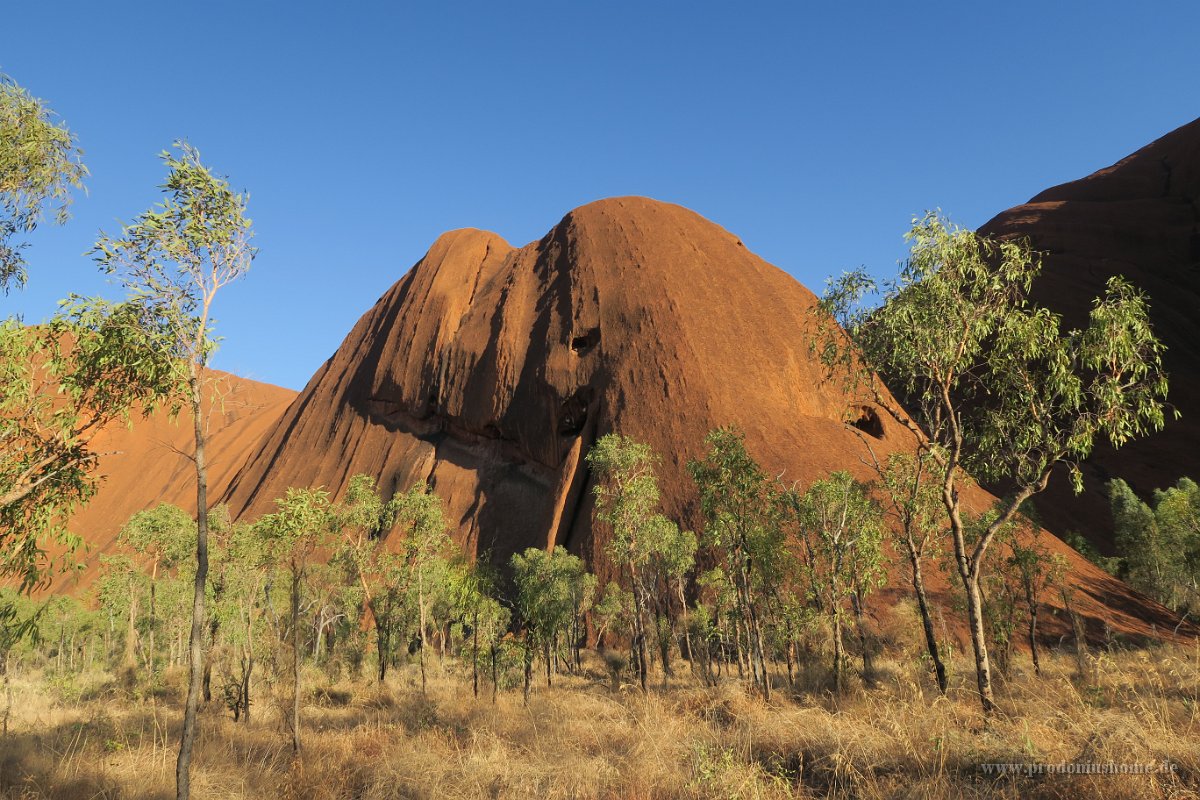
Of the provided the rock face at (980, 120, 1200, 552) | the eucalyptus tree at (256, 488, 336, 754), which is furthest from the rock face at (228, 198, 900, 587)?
the eucalyptus tree at (256, 488, 336, 754)

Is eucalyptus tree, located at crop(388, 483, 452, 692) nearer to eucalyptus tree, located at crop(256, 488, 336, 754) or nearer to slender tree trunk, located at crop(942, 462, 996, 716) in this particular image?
eucalyptus tree, located at crop(256, 488, 336, 754)

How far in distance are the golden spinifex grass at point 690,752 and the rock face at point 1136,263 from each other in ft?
192

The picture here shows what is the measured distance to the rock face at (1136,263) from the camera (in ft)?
196

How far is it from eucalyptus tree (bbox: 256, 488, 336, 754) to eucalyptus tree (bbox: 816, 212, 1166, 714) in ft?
39.4

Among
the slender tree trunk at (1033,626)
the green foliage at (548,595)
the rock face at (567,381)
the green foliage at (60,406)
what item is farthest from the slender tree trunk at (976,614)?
the rock face at (567,381)

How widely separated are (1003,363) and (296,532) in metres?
15.4

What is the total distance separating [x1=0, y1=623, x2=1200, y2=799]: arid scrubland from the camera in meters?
6.66

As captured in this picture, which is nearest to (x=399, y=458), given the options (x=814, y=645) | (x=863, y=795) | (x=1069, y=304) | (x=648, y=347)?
(x=648, y=347)

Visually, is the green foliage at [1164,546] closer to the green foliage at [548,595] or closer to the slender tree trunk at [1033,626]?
the slender tree trunk at [1033,626]

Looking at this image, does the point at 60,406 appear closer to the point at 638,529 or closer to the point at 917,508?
the point at 917,508

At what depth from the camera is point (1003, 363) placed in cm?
1216

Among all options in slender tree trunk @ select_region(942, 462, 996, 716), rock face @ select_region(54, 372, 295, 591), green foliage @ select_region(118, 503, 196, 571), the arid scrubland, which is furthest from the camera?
rock face @ select_region(54, 372, 295, 591)

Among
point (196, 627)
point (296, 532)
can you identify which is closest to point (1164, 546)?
point (296, 532)

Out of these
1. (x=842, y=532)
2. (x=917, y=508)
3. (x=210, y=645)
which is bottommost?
(x=210, y=645)
